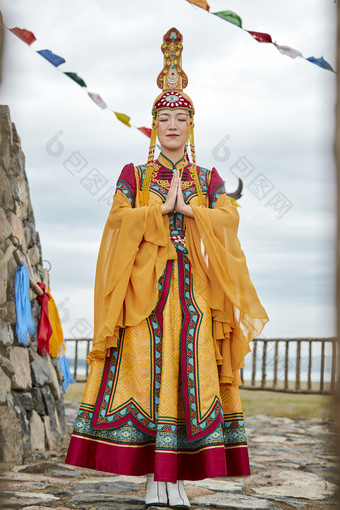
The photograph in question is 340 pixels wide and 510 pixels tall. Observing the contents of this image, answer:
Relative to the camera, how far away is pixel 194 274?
3289 mm

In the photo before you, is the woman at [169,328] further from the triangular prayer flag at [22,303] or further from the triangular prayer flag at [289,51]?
the triangular prayer flag at [22,303]

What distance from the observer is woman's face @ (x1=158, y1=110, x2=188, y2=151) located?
3453mm

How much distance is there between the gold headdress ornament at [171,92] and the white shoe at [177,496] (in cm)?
146

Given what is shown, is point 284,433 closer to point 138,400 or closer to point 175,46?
point 138,400

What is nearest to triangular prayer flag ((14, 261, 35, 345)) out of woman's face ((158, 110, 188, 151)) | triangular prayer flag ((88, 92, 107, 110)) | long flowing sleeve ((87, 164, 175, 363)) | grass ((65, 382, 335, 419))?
triangular prayer flag ((88, 92, 107, 110))

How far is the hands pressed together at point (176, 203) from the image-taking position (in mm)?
3248

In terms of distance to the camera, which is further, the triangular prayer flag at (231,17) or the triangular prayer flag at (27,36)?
the triangular prayer flag at (27,36)

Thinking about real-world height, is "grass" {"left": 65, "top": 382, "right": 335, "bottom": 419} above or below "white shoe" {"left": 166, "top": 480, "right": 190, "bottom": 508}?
below

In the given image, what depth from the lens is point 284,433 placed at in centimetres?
703

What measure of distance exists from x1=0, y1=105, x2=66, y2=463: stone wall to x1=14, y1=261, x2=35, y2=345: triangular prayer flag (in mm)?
38

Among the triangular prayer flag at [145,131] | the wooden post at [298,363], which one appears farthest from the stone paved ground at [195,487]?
the wooden post at [298,363]

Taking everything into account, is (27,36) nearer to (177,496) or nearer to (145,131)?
(145,131)

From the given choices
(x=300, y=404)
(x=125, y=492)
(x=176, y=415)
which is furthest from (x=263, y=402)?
(x=176, y=415)

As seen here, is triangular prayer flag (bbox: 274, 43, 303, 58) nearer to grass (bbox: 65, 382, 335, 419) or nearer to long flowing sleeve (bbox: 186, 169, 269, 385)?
long flowing sleeve (bbox: 186, 169, 269, 385)
